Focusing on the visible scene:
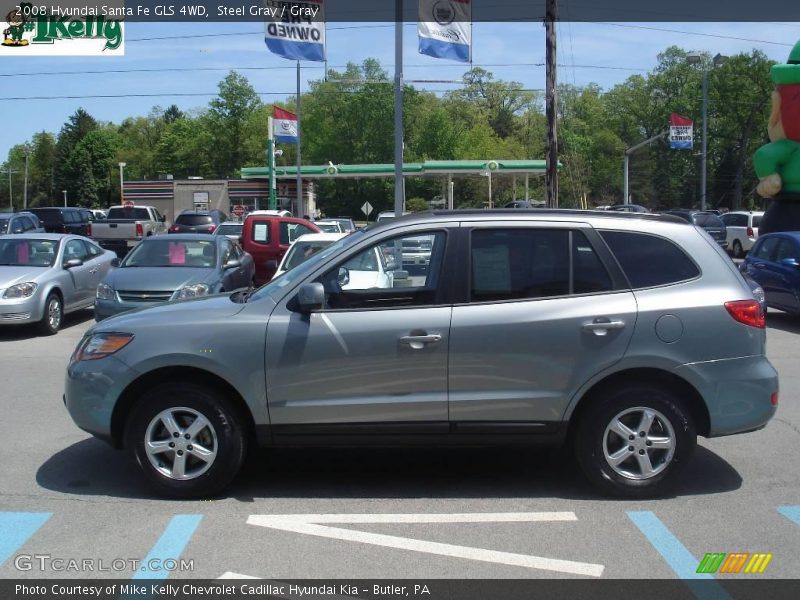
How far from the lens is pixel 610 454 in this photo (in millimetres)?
5445

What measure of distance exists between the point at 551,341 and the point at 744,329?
1.31 meters

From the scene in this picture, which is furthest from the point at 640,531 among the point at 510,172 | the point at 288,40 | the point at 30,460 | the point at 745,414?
the point at 510,172

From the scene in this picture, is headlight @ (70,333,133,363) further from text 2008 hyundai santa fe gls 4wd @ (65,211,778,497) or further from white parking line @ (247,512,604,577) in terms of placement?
white parking line @ (247,512,604,577)

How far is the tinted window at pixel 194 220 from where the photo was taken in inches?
1282

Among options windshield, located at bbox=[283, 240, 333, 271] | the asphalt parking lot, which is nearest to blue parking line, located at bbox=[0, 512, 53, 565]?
the asphalt parking lot

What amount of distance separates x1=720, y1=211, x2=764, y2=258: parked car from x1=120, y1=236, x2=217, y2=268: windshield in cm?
2483

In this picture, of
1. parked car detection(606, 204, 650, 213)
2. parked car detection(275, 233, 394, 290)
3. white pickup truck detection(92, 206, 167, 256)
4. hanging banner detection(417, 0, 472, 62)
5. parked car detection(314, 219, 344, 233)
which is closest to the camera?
parked car detection(275, 233, 394, 290)

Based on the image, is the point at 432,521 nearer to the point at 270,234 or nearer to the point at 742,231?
the point at 270,234

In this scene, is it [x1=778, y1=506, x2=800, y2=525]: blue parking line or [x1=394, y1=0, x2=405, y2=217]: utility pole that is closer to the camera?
[x1=778, y1=506, x2=800, y2=525]: blue parking line

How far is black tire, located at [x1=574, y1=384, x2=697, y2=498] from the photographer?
17.7 feet

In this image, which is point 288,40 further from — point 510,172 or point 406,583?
point 510,172

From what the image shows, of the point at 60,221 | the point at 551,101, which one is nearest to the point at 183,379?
the point at 551,101

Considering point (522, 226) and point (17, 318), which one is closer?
point (522, 226)

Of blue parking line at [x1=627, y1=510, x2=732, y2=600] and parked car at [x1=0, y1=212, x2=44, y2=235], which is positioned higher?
parked car at [x1=0, y1=212, x2=44, y2=235]
